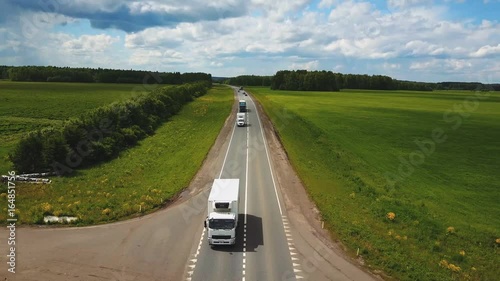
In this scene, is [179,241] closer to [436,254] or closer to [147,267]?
[147,267]

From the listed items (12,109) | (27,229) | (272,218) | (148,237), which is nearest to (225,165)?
(272,218)

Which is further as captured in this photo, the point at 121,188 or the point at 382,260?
the point at 121,188

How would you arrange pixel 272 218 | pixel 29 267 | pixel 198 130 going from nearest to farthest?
pixel 29 267 < pixel 272 218 < pixel 198 130

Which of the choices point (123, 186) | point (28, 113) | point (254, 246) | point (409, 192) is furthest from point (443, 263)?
point (28, 113)

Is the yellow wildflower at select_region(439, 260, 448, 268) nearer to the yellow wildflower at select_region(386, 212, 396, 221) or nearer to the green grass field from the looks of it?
the green grass field

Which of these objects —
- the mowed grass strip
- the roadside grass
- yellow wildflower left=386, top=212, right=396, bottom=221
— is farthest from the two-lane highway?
the roadside grass

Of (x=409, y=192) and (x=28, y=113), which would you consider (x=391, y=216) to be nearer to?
(x=409, y=192)

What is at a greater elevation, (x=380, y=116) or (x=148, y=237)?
(x=380, y=116)

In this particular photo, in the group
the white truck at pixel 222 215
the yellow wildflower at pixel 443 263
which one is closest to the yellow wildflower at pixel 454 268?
the yellow wildflower at pixel 443 263
